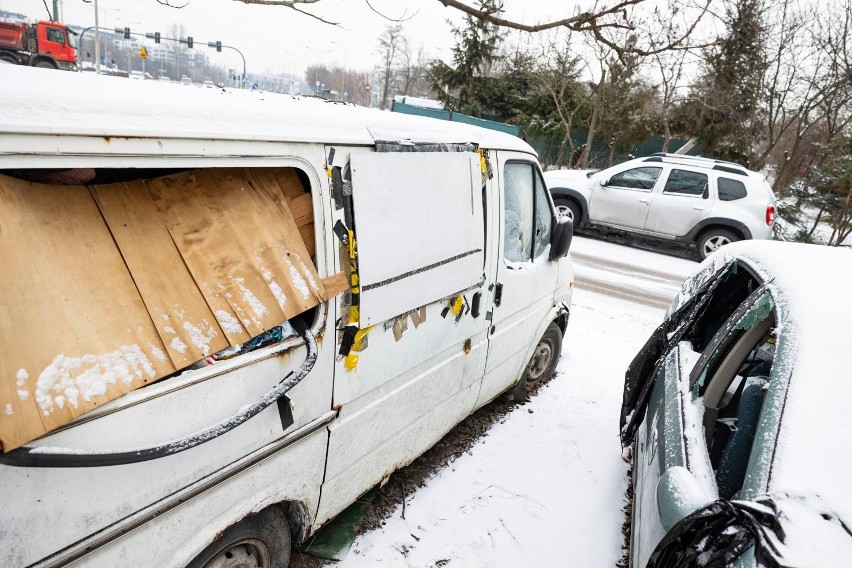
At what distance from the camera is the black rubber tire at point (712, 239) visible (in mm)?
10961

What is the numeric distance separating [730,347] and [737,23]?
2158 cm

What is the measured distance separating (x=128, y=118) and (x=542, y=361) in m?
4.00

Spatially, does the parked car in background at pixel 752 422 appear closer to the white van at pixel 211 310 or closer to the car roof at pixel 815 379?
the car roof at pixel 815 379

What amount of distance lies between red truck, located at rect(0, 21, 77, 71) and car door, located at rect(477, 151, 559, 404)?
107 ft

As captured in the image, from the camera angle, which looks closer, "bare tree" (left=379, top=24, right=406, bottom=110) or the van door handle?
the van door handle

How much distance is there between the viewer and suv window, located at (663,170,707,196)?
11.1 m

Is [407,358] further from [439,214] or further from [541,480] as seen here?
[541,480]

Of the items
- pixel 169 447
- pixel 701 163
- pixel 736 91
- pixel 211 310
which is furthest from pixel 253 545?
pixel 736 91

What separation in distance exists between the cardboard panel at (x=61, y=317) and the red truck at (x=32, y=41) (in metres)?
33.5

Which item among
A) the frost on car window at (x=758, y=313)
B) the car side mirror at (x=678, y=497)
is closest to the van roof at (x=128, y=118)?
the car side mirror at (x=678, y=497)

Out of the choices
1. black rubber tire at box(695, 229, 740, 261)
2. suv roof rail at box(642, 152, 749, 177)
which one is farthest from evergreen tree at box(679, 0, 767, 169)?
black rubber tire at box(695, 229, 740, 261)

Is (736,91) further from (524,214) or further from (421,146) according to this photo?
(421,146)

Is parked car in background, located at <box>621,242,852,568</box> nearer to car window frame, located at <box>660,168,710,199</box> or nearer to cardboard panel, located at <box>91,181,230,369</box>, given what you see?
cardboard panel, located at <box>91,181,230,369</box>

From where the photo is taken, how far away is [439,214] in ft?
8.79
